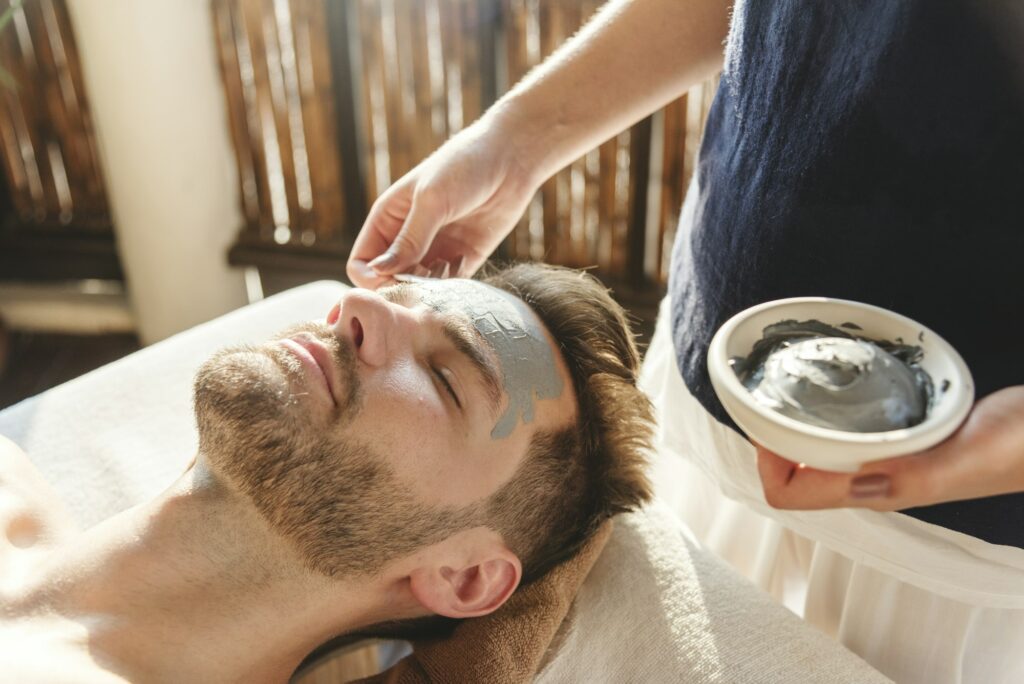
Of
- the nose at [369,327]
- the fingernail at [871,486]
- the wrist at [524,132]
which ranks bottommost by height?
the nose at [369,327]

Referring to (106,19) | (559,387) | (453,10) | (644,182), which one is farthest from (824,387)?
(106,19)

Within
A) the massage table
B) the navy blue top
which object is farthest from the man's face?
the navy blue top

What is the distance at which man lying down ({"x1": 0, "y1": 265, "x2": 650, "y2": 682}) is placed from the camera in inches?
43.2

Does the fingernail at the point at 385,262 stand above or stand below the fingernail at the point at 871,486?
below

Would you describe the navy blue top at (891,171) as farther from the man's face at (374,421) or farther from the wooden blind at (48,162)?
the wooden blind at (48,162)

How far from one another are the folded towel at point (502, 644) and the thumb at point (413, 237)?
21.8 inches

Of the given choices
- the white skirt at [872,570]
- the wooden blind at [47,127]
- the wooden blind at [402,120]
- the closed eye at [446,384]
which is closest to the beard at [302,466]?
the closed eye at [446,384]

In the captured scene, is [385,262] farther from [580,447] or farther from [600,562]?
[600,562]

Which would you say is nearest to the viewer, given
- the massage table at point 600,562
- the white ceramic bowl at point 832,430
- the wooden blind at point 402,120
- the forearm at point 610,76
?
the white ceramic bowl at point 832,430

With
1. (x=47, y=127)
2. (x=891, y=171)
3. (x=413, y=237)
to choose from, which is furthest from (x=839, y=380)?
(x=47, y=127)

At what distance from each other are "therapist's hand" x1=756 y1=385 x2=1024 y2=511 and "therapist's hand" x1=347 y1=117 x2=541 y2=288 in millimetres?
792

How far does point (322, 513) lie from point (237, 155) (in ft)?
7.37

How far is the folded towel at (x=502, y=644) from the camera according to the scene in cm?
112

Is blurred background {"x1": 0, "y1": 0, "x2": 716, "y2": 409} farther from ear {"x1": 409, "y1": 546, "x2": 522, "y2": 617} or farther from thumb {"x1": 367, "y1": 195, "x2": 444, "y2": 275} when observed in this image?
ear {"x1": 409, "y1": 546, "x2": 522, "y2": 617}
